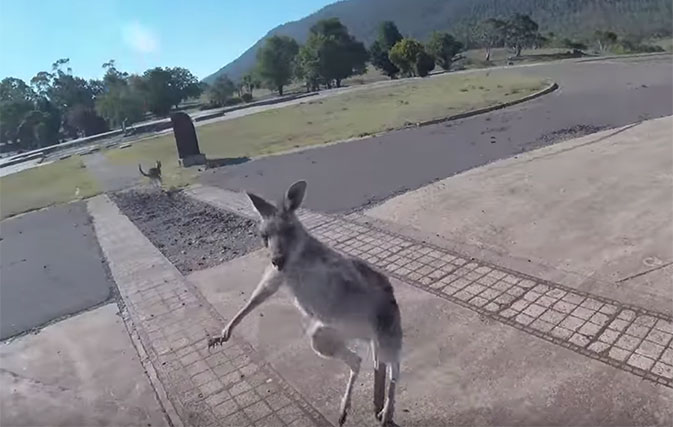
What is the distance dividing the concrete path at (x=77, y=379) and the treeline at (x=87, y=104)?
2521 inches

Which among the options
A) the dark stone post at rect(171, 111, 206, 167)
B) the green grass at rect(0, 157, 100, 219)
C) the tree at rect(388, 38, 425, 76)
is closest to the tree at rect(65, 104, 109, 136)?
the tree at rect(388, 38, 425, 76)

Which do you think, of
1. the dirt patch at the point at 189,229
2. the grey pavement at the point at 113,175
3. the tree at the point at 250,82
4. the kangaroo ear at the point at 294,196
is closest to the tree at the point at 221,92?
the tree at the point at 250,82

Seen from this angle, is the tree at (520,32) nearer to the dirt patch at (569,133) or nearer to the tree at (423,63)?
the tree at (423,63)

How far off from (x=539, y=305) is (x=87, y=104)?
10530 cm

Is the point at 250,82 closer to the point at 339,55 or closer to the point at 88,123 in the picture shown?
the point at 339,55

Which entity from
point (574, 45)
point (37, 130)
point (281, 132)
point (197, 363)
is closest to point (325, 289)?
point (197, 363)

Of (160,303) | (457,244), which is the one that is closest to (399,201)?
(457,244)

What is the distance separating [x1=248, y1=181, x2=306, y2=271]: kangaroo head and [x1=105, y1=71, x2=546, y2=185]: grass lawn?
52.4ft

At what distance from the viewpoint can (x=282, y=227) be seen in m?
3.98

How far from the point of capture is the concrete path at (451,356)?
5344 millimetres

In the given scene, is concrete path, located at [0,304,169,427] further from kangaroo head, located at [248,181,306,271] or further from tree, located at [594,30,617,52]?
tree, located at [594,30,617,52]

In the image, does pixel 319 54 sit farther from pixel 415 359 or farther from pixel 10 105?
Answer: pixel 415 359

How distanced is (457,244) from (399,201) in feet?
10.8

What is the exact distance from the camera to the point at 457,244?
9.55m
